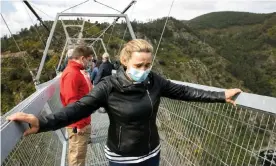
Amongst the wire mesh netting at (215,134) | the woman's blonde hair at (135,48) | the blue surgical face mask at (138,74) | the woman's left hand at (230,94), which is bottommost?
the wire mesh netting at (215,134)

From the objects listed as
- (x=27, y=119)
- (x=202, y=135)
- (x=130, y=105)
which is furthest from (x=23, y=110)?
(x=202, y=135)

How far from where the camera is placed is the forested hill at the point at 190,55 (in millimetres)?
69181

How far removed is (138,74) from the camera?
2340 millimetres

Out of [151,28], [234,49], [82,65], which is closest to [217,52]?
[234,49]

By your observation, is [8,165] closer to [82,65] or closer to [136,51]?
[136,51]

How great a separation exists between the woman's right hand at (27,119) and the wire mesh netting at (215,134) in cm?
126

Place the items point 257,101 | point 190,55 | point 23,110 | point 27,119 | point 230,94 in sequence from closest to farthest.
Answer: point 27,119, point 23,110, point 257,101, point 230,94, point 190,55

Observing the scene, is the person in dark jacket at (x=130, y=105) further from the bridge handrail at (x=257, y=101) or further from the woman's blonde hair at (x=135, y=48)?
the bridge handrail at (x=257, y=101)

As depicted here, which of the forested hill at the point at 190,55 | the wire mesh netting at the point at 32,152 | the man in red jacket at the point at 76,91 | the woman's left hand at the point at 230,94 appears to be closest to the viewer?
the wire mesh netting at the point at 32,152

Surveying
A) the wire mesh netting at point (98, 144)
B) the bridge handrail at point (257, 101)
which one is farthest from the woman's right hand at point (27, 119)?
the wire mesh netting at point (98, 144)

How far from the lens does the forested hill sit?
227ft

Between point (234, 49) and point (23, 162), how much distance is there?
165703 mm

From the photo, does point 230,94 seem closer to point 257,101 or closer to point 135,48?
point 257,101

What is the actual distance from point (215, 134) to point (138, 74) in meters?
0.99
